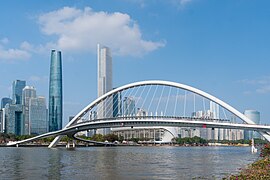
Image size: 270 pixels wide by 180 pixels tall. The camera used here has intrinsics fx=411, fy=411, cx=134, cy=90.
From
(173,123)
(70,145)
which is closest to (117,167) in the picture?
(173,123)

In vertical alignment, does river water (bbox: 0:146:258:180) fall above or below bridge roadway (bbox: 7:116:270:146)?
below

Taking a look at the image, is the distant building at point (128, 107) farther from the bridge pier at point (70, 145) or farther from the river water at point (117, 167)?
the river water at point (117, 167)

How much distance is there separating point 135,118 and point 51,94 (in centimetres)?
14081

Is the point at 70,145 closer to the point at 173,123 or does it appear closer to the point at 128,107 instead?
the point at 128,107

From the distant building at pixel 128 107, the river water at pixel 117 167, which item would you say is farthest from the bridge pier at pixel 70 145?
the river water at pixel 117 167

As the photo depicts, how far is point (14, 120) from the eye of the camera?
184m

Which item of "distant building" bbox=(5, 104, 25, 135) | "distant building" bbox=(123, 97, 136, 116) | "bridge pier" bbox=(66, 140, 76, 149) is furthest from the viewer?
"distant building" bbox=(5, 104, 25, 135)

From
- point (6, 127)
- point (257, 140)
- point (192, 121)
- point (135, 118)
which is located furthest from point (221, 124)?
point (6, 127)

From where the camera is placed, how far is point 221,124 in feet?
182

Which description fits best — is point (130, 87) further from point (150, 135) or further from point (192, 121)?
point (150, 135)

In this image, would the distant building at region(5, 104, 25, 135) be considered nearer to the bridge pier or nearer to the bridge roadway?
the bridge pier

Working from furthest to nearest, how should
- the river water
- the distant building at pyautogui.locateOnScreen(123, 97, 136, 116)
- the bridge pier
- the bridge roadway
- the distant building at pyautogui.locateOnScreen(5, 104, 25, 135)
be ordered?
the distant building at pyautogui.locateOnScreen(5, 104, 25, 135) < the distant building at pyautogui.locateOnScreen(123, 97, 136, 116) < the bridge pier < the bridge roadway < the river water

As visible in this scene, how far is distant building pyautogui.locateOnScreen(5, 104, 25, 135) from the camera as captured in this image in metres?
179

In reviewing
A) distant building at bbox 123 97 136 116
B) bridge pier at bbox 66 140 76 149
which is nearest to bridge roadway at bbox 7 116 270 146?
bridge pier at bbox 66 140 76 149
